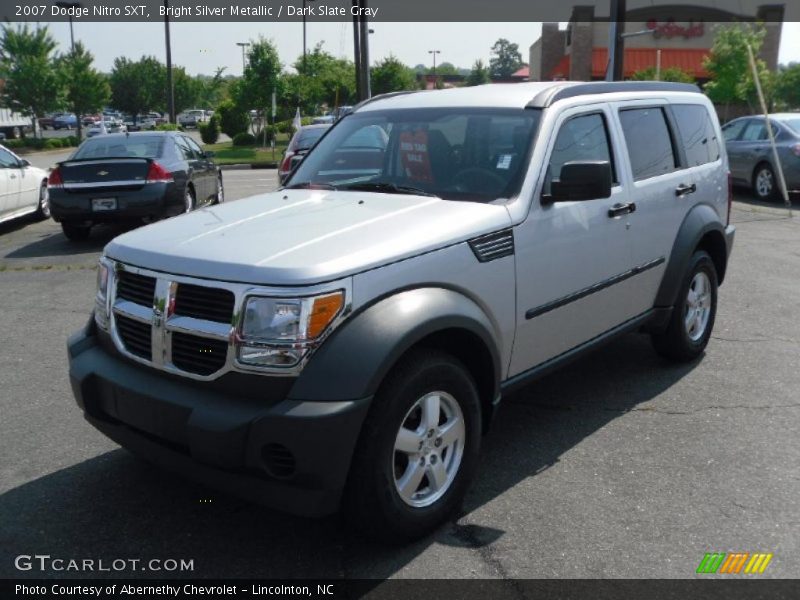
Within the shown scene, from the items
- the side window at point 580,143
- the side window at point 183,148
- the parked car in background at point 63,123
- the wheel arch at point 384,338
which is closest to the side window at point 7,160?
the side window at point 183,148

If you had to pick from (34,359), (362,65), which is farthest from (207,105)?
(34,359)

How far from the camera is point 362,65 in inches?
957

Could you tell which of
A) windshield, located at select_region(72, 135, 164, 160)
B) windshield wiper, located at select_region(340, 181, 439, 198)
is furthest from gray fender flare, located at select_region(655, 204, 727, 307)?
windshield, located at select_region(72, 135, 164, 160)

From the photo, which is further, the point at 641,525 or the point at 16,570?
the point at 641,525

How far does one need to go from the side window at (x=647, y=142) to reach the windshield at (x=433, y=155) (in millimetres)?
981

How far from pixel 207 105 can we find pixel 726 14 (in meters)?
69.4

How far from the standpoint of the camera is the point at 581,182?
390 centimetres

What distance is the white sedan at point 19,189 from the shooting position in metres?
12.3

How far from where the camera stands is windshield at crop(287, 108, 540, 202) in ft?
13.5

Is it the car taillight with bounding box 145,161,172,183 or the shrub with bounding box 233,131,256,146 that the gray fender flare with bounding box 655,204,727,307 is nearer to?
the car taillight with bounding box 145,161,172,183

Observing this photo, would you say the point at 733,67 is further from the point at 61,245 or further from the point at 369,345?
the point at 369,345

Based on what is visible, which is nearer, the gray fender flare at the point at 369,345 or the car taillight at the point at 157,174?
the gray fender flare at the point at 369,345

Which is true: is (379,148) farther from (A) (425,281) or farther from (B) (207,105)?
(B) (207,105)

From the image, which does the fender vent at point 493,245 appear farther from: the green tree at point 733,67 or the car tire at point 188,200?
the green tree at point 733,67
